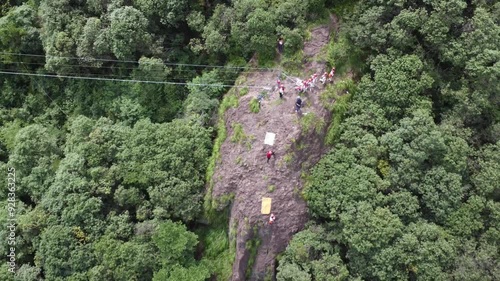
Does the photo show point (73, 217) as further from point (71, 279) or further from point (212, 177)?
point (212, 177)

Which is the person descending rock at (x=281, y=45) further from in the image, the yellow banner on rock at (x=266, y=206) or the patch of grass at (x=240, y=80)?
the yellow banner on rock at (x=266, y=206)

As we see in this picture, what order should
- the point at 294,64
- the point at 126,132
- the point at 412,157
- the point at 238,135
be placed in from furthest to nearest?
the point at 126,132, the point at 294,64, the point at 238,135, the point at 412,157

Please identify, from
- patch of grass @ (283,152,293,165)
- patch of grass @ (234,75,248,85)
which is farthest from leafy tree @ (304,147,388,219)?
patch of grass @ (234,75,248,85)

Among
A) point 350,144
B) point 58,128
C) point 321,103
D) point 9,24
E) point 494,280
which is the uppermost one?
point 9,24

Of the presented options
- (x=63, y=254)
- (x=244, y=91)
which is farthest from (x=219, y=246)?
(x=244, y=91)

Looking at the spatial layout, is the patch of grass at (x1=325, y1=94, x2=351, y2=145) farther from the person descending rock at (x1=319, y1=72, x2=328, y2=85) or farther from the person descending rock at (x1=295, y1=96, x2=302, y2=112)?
the person descending rock at (x1=295, y1=96, x2=302, y2=112)

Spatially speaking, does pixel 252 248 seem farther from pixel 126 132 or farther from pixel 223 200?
pixel 126 132

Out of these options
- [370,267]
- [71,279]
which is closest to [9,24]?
[71,279]

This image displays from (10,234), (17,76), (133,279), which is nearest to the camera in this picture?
(133,279)
